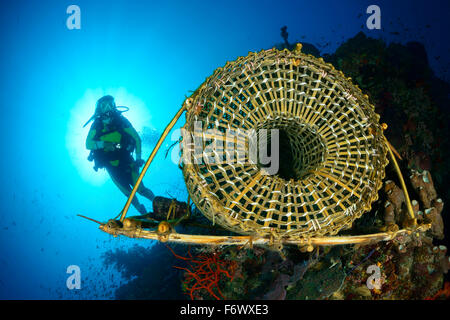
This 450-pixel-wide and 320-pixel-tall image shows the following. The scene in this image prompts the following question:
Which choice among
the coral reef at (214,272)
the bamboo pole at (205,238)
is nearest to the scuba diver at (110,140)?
the coral reef at (214,272)

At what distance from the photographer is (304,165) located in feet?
6.14

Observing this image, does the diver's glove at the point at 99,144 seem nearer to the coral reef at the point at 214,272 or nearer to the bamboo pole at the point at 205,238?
the coral reef at the point at 214,272

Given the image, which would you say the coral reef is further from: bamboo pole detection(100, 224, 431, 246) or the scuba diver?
the scuba diver

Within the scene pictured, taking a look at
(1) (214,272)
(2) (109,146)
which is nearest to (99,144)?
(2) (109,146)

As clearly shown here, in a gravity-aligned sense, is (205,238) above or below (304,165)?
below

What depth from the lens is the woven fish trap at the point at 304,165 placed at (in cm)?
128

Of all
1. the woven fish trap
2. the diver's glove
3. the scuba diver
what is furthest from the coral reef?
the diver's glove

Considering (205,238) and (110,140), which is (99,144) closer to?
(110,140)

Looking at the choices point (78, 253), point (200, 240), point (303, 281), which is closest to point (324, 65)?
point (200, 240)

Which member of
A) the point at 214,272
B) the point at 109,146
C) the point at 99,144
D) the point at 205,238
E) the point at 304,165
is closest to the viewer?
the point at 205,238

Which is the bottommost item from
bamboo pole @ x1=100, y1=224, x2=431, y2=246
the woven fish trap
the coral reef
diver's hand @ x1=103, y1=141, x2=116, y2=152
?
the coral reef

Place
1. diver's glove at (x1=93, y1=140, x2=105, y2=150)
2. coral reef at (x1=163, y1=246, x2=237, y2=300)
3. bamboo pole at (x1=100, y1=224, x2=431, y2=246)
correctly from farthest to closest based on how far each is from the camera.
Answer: diver's glove at (x1=93, y1=140, x2=105, y2=150)
coral reef at (x1=163, y1=246, x2=237, y2=300)
bamboo pole at (x1=100, y1=224, x2=431, y2=246)

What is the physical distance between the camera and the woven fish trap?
1.28m
